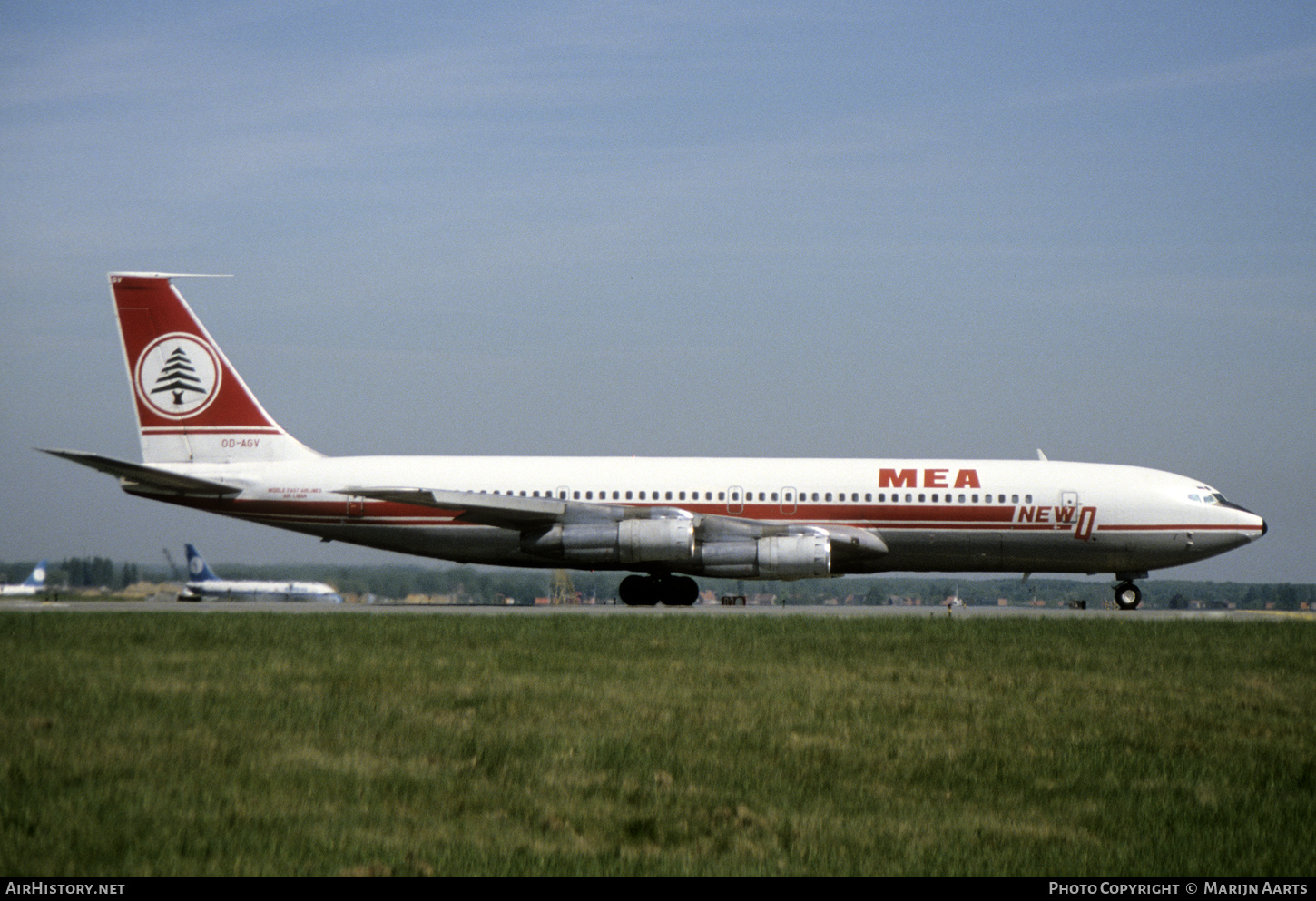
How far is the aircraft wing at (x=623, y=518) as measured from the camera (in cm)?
3250

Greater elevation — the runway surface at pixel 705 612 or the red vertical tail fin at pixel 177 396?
the red vertical tail fin at pixel 177 396

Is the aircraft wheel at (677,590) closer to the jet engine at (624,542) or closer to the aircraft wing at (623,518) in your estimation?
the aircraft wing at (623,518)

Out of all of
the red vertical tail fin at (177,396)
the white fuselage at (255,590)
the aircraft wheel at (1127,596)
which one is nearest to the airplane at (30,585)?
the white fuselage at (255,590)

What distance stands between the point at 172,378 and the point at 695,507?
588 inches

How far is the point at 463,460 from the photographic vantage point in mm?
34844

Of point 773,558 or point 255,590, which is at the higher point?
point 773,558

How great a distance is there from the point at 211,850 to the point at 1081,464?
96.5ft

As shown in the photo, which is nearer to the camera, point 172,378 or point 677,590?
point 677,590

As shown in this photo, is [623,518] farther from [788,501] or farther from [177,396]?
[177,396]

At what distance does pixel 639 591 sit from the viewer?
34.4 m

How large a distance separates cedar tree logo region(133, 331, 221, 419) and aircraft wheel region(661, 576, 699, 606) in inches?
533

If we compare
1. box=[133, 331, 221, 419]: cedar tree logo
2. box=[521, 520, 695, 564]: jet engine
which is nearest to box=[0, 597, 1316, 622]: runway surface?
box=[521, 520, 695, 564]: jet engine

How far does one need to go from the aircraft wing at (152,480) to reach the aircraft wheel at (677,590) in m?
11.7

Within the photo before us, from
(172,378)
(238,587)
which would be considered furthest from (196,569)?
(172,378)
